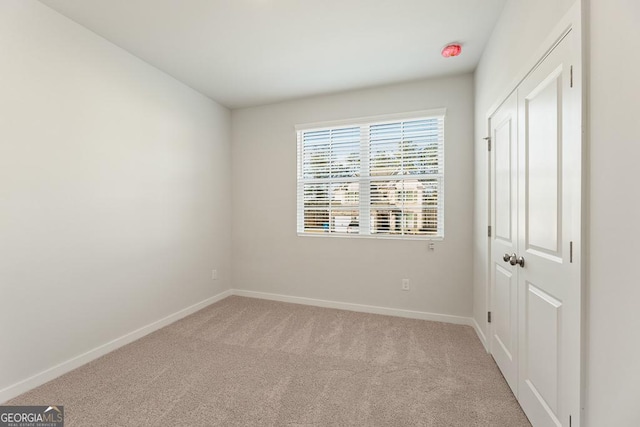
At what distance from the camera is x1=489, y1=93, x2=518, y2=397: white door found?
1.80 meters

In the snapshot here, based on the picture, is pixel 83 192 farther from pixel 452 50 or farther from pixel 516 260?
pixel 452 50

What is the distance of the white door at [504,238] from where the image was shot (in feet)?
5.91

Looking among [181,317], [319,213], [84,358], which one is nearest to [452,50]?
[319,213]

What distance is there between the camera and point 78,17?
6.86 ft

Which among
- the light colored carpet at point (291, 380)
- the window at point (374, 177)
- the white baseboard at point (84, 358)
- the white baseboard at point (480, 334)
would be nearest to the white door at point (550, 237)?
the light colored carpet at point (291, 380)

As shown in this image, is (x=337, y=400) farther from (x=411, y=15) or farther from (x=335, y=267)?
(x=411, y=15)

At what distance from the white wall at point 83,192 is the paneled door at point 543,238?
3.19 metres

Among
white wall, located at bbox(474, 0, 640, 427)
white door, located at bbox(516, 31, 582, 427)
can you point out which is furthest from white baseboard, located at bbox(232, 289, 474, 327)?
white wall, located at bbox(474, 0, 640, 427)

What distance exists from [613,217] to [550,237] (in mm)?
439

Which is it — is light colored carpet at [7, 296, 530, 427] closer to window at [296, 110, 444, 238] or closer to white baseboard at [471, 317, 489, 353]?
white baseboard at [471, 317, 489, 353]

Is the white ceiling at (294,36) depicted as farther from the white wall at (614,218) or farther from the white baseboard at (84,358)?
the white baseboard at (84,358)

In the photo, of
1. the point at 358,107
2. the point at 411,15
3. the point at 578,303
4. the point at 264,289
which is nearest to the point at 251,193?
the point at 264,289

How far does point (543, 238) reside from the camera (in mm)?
1419

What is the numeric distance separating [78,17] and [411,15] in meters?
2.58
